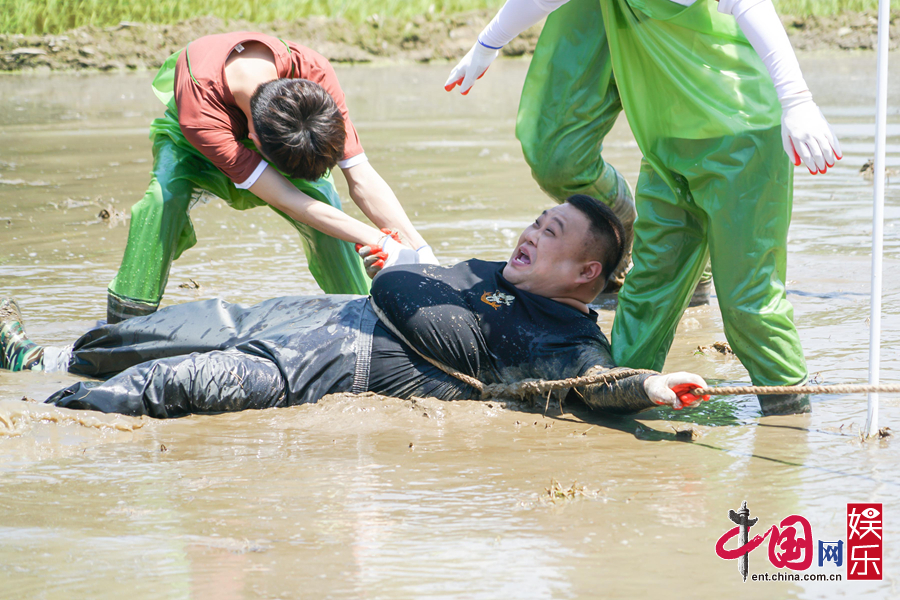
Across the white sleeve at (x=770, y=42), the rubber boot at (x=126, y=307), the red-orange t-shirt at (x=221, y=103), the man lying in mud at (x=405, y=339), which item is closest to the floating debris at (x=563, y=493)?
the man lying in mud at (x=405, y=339)

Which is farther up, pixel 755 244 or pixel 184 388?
pixel 755 244

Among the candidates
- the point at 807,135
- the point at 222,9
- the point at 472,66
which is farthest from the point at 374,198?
the point at 222,9

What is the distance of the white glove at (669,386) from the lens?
262cm

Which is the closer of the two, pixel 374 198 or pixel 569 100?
pixel 569 100

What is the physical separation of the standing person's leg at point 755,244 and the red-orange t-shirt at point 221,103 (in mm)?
1560

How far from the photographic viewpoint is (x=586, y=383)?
2.87 m

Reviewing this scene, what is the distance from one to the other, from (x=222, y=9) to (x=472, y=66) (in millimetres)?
14527

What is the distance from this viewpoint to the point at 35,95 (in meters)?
12.7

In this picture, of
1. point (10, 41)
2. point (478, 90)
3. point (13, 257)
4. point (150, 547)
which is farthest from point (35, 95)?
point (150, 547)

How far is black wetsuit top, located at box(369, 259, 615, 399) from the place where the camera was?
301cm

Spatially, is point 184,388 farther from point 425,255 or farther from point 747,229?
point 747,229

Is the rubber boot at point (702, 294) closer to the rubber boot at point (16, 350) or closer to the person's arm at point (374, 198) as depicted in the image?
the person's arm at point (374, 198)

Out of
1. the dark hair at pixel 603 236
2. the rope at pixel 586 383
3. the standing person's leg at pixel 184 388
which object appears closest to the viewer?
the rope at pixel 586 383

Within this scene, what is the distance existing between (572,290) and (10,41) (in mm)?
14343
